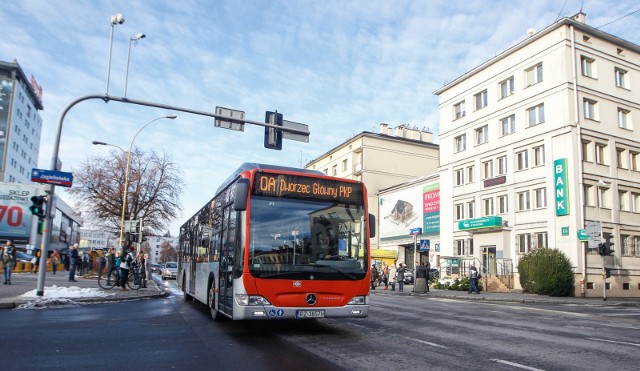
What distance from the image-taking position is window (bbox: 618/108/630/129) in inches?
1364

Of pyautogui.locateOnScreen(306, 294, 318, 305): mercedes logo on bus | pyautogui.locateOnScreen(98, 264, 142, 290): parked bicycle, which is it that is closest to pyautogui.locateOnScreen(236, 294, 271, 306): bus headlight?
pyautogui.locateOnScreen(306, 294, 318, 305): mercedes logo on bus

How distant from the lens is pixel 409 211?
5047 centimetres

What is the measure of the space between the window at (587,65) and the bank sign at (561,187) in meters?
6.56

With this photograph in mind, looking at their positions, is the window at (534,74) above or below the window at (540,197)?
above

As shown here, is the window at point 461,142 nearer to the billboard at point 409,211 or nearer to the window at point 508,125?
the window at point 508,125

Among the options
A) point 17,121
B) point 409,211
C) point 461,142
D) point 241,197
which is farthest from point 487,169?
point 17,121

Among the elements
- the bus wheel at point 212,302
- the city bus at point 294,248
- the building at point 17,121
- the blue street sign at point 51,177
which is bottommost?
the bus wheel at point 212,302

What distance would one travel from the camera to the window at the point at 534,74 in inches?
1345

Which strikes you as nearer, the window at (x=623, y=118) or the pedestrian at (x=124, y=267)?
the pedestrian at (x=124, y=267)

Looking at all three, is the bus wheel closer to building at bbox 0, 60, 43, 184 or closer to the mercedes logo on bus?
the mercedes logo on bus

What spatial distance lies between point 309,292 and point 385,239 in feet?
154

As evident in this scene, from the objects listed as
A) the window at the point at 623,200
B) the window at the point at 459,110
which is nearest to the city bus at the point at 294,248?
the window at the point at 623,200

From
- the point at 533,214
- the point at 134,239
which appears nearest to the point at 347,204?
the point at 134,239

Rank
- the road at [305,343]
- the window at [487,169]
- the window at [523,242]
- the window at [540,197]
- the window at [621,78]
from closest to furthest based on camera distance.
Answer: the road at [305,343] < the window at [540,197] < the window at [523,242] < the window at [621,78] < the window at [487,169]
